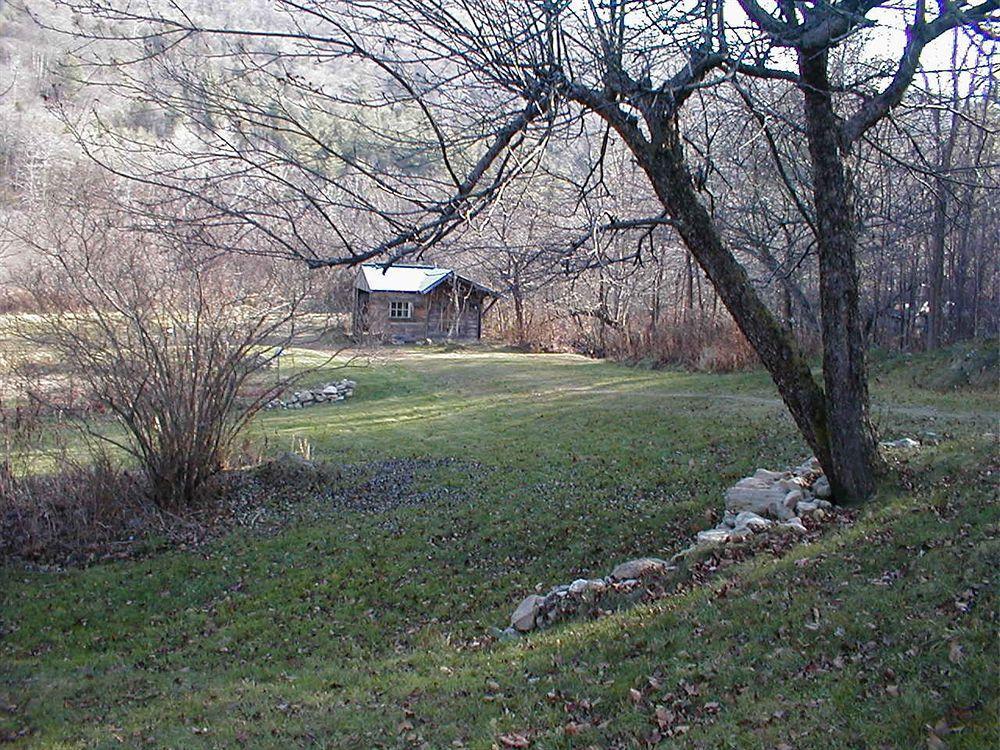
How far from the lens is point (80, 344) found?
12.6m

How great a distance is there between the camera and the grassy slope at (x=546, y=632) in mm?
4898

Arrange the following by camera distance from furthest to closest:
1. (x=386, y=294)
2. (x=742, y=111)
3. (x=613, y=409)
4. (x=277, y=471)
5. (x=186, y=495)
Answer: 1. (x=386, y=294)
2. (x=613, y=409)
3. (x=277, y=471)
4. (x=186, y=495)
5. (x=742, y=111)

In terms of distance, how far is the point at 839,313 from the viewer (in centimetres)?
855

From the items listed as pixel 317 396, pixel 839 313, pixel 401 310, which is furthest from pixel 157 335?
pixel 401 310

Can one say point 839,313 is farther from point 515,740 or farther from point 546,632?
point 515,740

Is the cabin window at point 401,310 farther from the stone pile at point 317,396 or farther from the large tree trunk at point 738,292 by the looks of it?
the large tree trunk at point 738,292

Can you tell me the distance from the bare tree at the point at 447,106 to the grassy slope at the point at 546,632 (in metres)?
2.82

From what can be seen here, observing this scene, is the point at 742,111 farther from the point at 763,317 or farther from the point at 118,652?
the point at 118,652

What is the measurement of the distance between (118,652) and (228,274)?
6.27 meters

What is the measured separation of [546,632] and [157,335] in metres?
8.59

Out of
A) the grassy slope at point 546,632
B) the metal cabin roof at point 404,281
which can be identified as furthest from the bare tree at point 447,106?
the metal cabin roof at point 404,281

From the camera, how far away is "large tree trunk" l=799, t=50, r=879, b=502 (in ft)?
27.5

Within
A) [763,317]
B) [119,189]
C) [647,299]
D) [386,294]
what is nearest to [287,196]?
[119,189]

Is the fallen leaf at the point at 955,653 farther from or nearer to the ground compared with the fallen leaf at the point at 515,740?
farther from the ground
